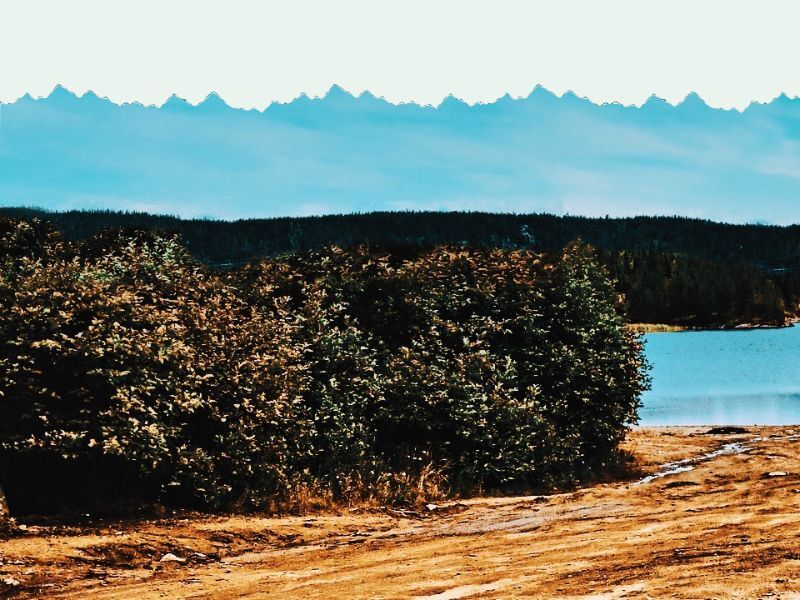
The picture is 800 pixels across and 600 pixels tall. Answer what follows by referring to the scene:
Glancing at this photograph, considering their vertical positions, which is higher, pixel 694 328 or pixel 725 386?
pixel 725 386

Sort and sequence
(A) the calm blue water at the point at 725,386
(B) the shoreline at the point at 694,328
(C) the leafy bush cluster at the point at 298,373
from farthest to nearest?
1. (B) the shoreline at the point at 694,328
2. (A) the calm blue water at the point at 725,386
3. (C) the leafy bush cluster at the point at 298,373

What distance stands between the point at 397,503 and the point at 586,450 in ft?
20.5

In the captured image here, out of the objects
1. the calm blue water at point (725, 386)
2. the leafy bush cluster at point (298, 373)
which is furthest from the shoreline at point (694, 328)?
the leafy bush cluster at point (298, 373)

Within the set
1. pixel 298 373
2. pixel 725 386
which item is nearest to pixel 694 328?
pixel 725 386

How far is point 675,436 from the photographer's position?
99.2 feet

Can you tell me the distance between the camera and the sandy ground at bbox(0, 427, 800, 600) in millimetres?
10438

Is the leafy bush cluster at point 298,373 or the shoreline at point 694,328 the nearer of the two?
the leafy bush cluster at point 298,373

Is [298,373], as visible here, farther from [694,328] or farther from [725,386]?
[694,328]

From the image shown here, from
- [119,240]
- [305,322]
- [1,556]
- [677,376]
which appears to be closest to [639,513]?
[305,322]

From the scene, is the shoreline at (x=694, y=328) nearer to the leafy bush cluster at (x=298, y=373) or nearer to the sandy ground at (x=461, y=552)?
the leafy bush cluster at (x=298, y=373)

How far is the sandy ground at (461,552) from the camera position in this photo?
10438 millimetres

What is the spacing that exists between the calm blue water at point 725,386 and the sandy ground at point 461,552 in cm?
895

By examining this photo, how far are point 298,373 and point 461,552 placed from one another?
6.58 m

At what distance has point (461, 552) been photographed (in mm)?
13453
